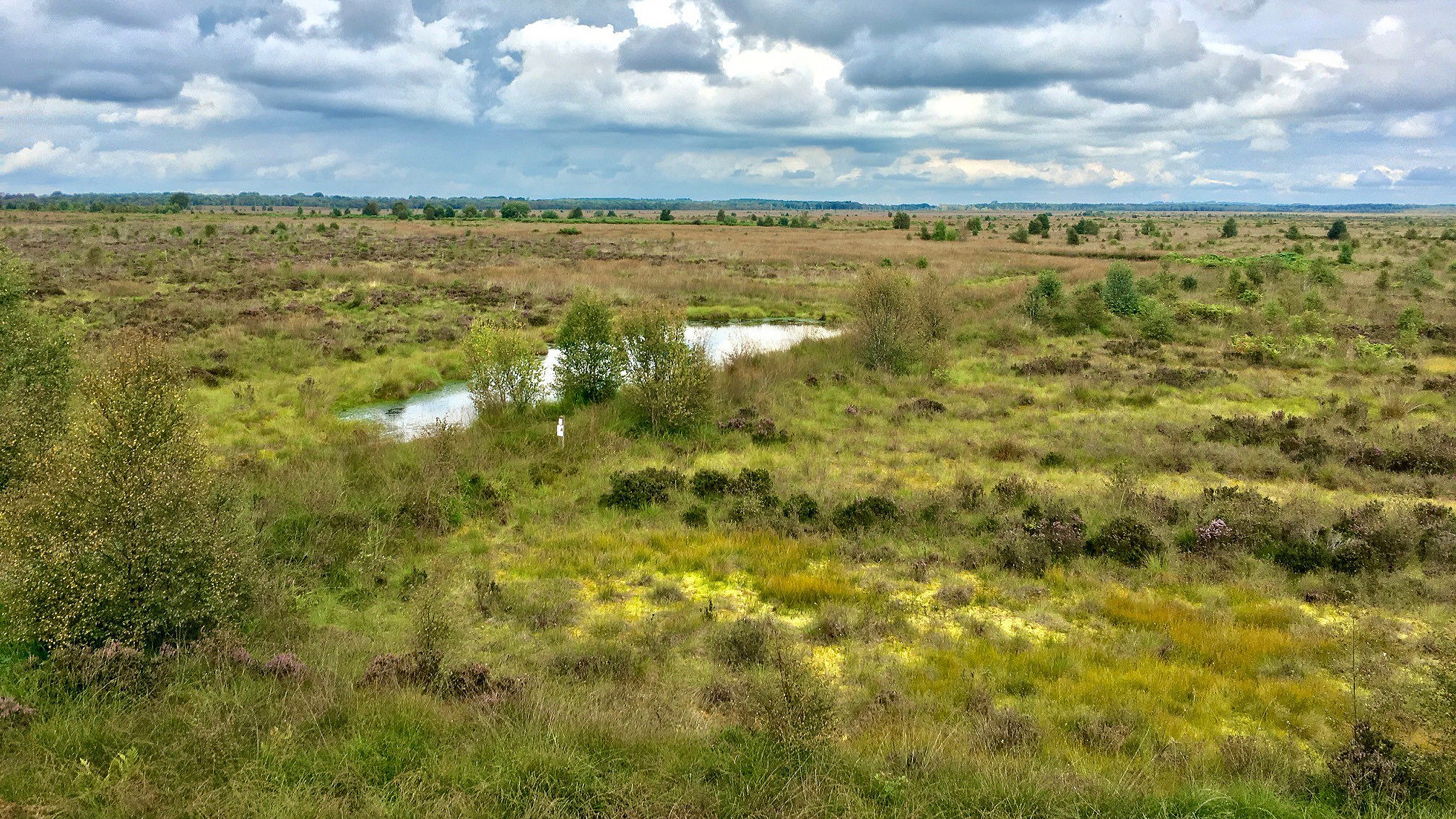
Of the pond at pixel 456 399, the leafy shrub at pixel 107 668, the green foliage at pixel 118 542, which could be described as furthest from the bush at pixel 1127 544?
the leafy shrub at pixel 107 668

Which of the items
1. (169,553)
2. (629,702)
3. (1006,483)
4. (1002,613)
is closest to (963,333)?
(1006,483)

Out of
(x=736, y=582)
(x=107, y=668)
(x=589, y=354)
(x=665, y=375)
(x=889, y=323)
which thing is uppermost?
(x=889, y=323)

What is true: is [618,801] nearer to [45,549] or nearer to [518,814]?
[518,814]

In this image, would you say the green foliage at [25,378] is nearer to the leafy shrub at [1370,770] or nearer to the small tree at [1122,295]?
the leafy shrub at [1370,770]

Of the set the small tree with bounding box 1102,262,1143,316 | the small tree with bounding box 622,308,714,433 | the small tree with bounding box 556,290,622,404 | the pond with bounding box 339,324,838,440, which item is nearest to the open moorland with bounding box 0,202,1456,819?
the small tree with bounding box 622,308,714,433

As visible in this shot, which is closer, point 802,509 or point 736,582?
point 736,582

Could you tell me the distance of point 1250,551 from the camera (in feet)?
37.3

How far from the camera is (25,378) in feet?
41.0

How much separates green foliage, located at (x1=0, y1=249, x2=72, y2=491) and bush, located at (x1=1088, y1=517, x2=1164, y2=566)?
16.0 m

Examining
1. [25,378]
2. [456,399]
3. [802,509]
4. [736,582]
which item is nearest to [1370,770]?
[736,582]

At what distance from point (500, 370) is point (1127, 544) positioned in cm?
1428

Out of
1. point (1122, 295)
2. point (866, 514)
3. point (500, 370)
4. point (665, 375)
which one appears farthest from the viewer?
point (1122, 295)

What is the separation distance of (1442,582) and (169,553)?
15674 mm

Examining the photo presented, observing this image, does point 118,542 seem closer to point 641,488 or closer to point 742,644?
point 742,644
